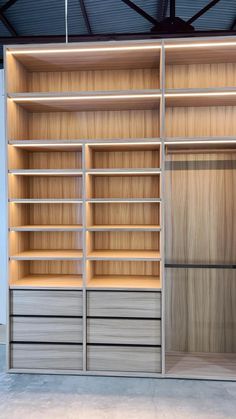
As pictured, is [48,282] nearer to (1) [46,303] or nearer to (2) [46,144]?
(1) [46,303]

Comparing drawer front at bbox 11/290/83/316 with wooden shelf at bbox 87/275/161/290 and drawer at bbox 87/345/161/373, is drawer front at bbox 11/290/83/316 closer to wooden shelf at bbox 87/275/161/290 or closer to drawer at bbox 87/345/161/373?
wooden shelf at bbox 87/275/161/290

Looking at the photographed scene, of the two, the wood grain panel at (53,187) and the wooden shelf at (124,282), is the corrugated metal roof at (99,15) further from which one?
the wooden shelf at (124,282)

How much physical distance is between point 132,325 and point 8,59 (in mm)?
2377

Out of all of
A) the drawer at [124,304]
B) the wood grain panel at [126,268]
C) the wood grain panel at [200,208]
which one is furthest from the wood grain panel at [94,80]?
the drawer at [124,304]

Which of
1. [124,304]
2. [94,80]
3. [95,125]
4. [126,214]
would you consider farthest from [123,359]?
[94,80]

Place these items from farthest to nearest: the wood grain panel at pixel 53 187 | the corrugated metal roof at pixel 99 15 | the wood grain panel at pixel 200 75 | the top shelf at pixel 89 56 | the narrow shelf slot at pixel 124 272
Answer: the corrugated metal roof at pixel 99 15
the wood grain panel at pixel 53 187
the wood grain panel at pixel 200 75
the narrow shelf slot at pixel 124 272
the top shelf at pixel 89 56

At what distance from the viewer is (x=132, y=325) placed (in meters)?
2.53

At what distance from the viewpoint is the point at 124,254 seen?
2.67 meters

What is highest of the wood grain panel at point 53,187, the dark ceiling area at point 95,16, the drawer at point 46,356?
the dark ceiling area at point 95,16

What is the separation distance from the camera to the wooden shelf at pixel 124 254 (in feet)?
8.27

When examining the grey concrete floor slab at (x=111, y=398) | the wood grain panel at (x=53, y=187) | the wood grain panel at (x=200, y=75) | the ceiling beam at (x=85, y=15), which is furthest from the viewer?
the ceiling beam at (x=85, y=15)

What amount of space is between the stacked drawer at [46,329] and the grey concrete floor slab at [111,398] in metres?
0.13

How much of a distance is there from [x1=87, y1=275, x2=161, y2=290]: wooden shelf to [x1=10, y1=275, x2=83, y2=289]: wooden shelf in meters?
0.14

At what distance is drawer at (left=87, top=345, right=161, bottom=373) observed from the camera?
2514 millimetres
